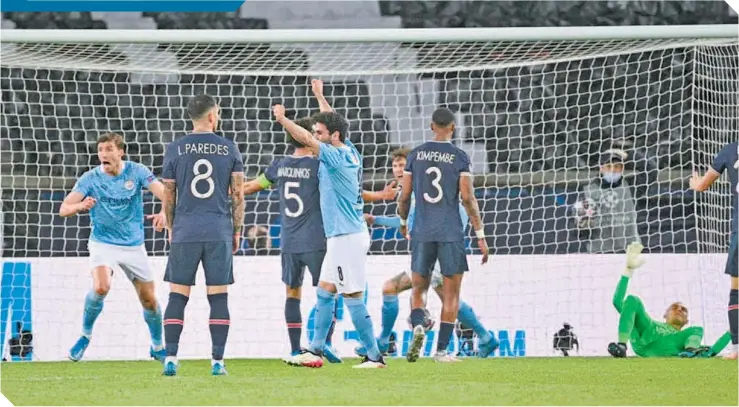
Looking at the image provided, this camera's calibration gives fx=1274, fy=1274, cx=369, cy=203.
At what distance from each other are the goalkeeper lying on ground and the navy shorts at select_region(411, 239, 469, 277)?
1.91 metres

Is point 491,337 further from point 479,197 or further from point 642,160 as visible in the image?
point 642,160

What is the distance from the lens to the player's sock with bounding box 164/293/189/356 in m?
7.19

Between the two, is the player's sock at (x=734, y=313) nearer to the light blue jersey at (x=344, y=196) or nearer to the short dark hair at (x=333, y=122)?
the light blue jersey at (x=344, y=196)

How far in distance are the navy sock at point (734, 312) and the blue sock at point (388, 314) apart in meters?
2.41

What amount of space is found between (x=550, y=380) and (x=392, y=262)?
3.36 metres

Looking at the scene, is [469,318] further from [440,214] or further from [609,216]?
[609,216]

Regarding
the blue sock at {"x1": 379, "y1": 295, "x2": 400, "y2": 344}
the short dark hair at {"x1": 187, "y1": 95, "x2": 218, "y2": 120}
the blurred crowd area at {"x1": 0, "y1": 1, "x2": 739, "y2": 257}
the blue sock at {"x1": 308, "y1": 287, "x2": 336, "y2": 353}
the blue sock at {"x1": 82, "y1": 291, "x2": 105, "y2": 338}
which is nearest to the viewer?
the short dark hair at {"x1": 187, "y1": 95, "x2": 218, "y2": 120}

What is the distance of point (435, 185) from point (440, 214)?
0.65 ft

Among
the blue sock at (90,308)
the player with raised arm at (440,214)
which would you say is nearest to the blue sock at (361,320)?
the player with raised arm at (440,214)

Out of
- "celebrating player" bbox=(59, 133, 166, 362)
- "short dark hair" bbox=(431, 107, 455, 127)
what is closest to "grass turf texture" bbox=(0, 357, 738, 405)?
"celebrating player" bbox=(59, 133, 166, 362)

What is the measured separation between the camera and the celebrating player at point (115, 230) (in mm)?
8797

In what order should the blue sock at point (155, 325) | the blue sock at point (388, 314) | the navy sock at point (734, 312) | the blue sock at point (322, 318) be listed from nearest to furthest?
the blue sock at point (322, 318) < the navy sock at point (734, 312) < the blue sock at point (155, 325) < the blue sock at point (388, 314)

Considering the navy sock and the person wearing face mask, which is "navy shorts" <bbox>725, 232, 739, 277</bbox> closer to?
the navy sock

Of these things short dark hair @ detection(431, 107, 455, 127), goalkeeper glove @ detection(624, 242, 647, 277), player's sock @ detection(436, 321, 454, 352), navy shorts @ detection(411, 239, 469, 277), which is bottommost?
player's sock @ detection(436, 321, 454, 352)
